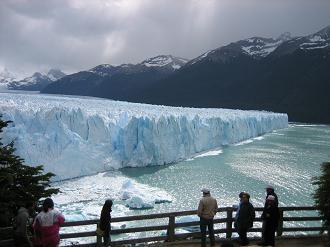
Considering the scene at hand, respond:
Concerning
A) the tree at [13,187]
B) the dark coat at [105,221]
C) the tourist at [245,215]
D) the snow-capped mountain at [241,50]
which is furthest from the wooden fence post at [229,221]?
the snow-capped mountain at [241,50]

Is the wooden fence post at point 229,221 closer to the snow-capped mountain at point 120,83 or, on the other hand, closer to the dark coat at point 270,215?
the dark coat at point 270,215

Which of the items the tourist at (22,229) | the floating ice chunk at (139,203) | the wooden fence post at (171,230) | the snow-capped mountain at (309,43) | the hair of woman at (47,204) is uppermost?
the snow-capped mountain at (309,43)

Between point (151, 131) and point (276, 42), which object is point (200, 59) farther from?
point (151, 131)

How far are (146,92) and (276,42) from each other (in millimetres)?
69504

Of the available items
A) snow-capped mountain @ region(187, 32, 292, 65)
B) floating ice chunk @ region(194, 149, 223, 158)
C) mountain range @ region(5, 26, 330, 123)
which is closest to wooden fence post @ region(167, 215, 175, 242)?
floating ice chunk @ region(194, 149, 223, 158)

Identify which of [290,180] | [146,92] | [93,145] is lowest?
[290,180]

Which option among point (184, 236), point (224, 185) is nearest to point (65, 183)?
point (224, 185)

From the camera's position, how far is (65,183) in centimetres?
2473

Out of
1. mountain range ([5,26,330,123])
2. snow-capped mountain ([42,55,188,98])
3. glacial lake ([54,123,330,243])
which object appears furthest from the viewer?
snow-capped mountain ([42,55,188,98])

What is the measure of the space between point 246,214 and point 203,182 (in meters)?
18.6

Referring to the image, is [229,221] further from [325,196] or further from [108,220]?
[108,220]

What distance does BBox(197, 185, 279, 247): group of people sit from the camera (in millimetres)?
7504

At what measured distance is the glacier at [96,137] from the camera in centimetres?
2508

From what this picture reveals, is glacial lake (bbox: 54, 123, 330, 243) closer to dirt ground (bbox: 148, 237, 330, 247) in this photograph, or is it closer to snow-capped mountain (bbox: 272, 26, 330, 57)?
dirt ground (bbox: 148, 237, 330, 247)
